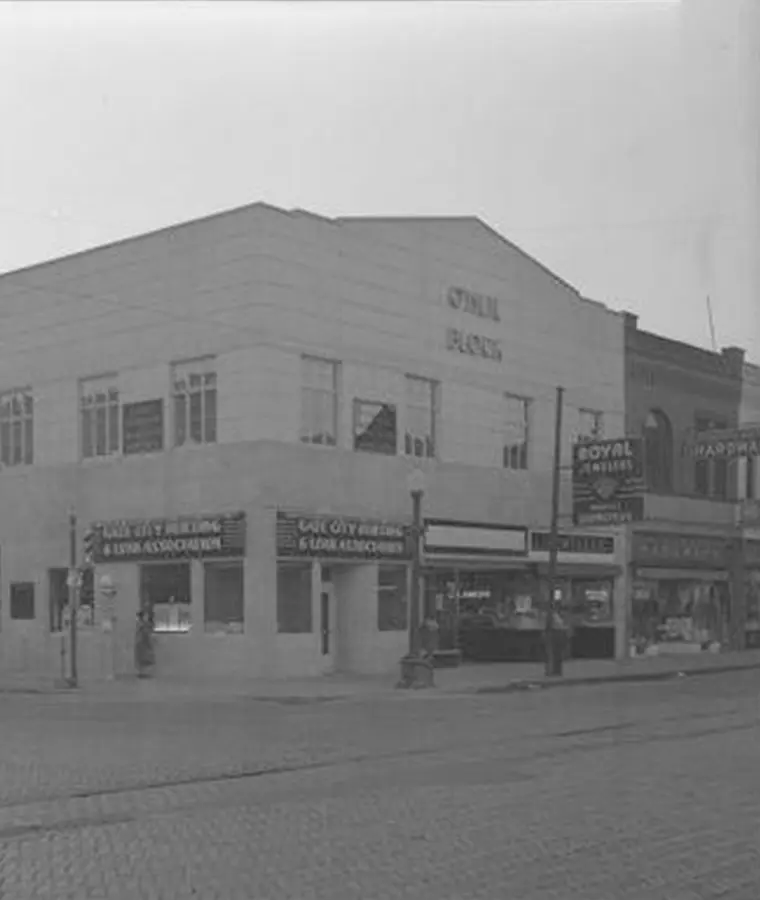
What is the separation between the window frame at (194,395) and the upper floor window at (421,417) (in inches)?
193

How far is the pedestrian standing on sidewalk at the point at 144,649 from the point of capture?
30438 millimetres

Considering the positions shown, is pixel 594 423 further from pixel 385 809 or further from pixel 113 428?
pixel 385 809

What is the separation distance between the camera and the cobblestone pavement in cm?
817

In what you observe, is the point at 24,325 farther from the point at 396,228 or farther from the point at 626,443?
the point at 626,443

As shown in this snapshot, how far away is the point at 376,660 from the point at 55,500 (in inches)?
353

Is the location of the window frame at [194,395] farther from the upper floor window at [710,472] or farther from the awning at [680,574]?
the upper floor window at [710,472]

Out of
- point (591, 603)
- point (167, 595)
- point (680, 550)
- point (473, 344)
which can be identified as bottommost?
point (591, 603)

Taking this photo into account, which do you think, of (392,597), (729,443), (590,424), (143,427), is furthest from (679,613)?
(143,427)

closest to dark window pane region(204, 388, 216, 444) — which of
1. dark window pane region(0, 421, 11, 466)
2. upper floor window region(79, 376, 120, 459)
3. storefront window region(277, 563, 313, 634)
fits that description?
upper floor window region(79, 376, 120, 459)

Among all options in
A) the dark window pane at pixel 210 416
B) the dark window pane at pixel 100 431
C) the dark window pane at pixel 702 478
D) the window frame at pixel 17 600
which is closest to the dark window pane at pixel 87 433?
the dark window pane at pixel 100 431

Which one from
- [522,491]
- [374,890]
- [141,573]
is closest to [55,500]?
[141,573]

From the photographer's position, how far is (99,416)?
3341 cm

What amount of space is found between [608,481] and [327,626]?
7738 mm

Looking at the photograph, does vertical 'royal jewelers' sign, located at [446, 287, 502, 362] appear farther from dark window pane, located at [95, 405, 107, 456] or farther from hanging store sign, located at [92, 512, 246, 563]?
dark window pane, located at [95, 405, 107, 456]
